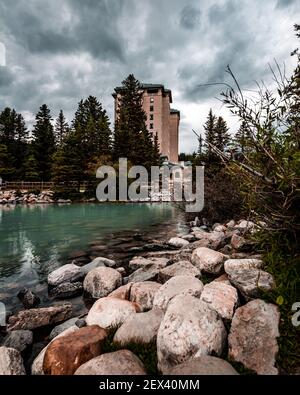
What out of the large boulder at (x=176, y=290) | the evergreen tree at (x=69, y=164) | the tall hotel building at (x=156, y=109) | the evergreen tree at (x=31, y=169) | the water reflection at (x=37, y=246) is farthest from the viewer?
the tall hotel building at (x=156, y=109)

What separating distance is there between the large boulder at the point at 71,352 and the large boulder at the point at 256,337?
54.4 inches

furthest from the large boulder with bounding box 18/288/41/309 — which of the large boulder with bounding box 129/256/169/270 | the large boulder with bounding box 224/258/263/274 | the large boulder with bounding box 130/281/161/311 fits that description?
the large boulder with bounding box 224/258/263/274

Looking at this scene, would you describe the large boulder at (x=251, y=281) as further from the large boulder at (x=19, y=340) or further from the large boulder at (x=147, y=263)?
the large boulder at (x=19, y=340)

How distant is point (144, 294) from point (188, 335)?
1.68 metres

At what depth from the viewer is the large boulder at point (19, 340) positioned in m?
3.38

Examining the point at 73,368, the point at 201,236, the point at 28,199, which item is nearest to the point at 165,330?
the point at 73,368

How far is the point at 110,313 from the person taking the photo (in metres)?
3.46

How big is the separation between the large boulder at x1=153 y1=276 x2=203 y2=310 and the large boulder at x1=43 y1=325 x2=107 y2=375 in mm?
942

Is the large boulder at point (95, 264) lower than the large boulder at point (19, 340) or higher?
higher

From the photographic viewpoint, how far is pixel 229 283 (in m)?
3.55

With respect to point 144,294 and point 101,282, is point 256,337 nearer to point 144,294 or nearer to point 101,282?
point 144,294

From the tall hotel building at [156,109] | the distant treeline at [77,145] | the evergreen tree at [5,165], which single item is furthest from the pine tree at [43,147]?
the tall hotel building at [156,109]

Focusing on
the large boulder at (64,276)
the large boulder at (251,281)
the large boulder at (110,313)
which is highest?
the large boulder at (251,281)

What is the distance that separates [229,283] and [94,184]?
30251 mm
